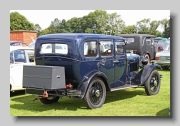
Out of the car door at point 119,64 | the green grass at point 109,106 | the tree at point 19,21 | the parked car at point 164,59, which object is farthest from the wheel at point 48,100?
the parked car at point 164,59

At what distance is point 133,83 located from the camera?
310 inches

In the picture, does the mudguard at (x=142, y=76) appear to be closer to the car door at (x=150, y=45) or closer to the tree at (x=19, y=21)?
the tree at (x=19, y=21)

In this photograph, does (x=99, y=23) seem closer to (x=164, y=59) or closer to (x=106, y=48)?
(x=106, y=48)

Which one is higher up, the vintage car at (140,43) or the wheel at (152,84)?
the vintage car at (140,43)

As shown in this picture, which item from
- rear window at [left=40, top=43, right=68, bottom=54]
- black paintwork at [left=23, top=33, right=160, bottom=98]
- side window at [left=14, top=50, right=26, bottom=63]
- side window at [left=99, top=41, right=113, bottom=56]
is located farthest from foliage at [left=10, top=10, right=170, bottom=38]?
rear window at [left=40, top=43, right=68, bottom=54]

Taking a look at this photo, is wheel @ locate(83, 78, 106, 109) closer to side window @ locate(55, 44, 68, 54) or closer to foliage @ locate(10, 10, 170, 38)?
side window @ locate(55, 44, 68, 54)

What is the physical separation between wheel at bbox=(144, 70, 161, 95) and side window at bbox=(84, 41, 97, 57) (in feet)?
6.62

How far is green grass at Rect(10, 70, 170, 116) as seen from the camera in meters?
6.31

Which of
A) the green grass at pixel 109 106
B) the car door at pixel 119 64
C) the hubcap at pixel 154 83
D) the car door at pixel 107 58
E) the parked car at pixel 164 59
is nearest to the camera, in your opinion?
the green grass at pixel 109 106

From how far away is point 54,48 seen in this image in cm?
655

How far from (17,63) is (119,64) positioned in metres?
2.67

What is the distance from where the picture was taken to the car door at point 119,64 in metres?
7.25

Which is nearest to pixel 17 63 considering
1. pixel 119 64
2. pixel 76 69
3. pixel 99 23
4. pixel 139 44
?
pixel 76 69

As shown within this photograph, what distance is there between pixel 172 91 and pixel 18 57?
4.02 meters
